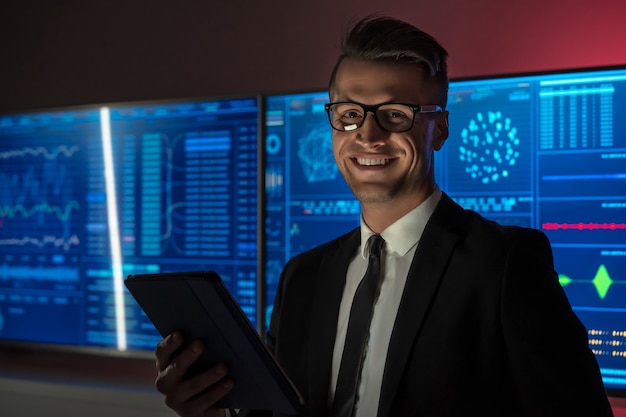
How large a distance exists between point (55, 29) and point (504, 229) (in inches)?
95.4

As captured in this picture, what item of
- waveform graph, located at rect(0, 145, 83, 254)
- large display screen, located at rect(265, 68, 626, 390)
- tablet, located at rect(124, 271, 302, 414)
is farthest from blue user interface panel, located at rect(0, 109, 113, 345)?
tablet, located at rect(124, 271, 302, 414)

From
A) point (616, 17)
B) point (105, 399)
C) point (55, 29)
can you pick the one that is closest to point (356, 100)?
point (616, 17)

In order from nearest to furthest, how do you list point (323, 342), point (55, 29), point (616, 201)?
point (323, 342)
point (616, 201)
point (55, 29)

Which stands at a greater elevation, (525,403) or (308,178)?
(308,178)

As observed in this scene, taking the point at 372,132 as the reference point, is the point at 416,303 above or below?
below

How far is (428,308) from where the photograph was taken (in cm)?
126

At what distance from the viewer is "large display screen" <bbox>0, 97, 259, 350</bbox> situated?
247 centimetres

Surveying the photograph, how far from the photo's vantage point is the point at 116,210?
2.65 m

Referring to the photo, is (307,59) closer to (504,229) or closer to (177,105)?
(177,105)

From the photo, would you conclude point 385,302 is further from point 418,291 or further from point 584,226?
point 584,226

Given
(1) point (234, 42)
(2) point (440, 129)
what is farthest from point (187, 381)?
(1) point (234, 42)

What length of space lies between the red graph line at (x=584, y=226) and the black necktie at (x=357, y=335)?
894 millimetres

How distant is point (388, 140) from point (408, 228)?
0.60 feet

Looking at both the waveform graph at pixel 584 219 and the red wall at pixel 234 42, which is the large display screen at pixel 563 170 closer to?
the waveform graph at pixel 584 219
